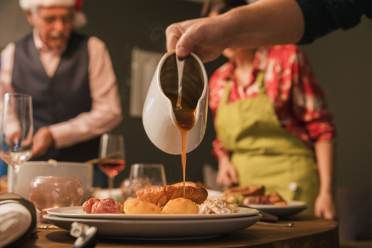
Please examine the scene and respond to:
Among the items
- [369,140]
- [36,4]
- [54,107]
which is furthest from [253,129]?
[369,140]

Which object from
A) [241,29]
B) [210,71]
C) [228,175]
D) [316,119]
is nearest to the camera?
[241,29]

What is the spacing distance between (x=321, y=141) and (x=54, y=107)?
1552 millimetres

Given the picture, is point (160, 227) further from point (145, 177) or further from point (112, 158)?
point (112, 158)

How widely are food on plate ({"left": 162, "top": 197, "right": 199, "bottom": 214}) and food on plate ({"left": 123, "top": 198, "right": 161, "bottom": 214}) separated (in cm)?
1

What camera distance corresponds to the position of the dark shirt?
4.05 feet

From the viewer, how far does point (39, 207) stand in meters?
0.95

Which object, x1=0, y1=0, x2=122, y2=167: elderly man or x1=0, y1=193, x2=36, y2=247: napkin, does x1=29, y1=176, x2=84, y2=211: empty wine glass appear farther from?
x1=0, y1=0, x2=122, y2=167: elderly man

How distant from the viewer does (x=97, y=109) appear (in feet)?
10.3

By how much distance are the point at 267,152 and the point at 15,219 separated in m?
1.66

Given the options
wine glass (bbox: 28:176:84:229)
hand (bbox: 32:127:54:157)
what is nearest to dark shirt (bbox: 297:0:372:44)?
wine glass (bbox: 28:176:84:229)

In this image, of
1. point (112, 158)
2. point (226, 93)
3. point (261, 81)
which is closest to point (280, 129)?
point (261, 81)

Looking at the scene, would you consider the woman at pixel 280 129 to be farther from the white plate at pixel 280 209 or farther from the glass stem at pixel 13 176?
the glass stem at pixel 13 176

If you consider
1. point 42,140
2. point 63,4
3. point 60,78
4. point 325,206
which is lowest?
point 325,206

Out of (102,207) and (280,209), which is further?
(280,209)
